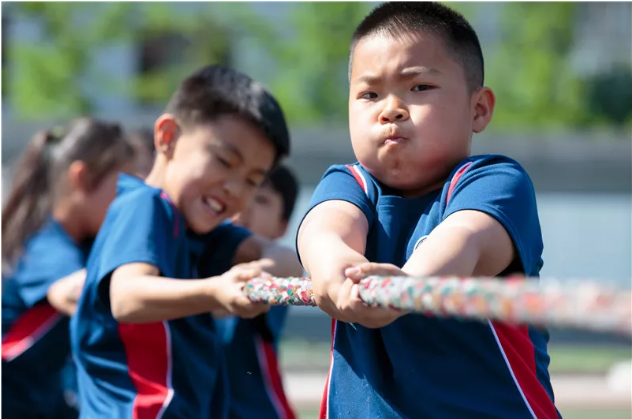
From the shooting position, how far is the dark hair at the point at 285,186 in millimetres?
3857

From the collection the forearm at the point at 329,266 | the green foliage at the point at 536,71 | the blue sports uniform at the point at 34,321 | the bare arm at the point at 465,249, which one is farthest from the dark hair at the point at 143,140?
the green foliage at the point at 536,71

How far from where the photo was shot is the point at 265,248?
269 cm

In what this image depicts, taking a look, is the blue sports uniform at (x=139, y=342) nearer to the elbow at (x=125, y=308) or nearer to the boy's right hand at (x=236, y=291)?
the elbow at (x=125, y=308)

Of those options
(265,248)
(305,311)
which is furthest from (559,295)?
(305,311)

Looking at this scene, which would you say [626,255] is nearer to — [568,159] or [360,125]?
[568,159]

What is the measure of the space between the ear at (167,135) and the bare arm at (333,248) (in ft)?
3.33

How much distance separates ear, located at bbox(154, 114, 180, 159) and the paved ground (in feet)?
15.0

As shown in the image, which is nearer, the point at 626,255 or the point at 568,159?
the point at 626,255

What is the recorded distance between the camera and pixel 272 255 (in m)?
2.58

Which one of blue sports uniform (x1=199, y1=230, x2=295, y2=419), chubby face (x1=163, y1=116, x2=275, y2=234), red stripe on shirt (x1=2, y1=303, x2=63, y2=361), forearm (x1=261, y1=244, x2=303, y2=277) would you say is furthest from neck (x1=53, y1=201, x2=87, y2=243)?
forearm (x1=261, y1=244, x2=303, y2=277)

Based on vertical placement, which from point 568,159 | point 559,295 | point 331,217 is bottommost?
point 559,295

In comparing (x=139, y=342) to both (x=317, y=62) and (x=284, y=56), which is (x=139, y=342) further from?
(x=284, y=56)

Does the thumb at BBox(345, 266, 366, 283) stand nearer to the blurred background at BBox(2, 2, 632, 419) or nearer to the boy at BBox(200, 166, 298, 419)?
the boy at BBox(200, 166, 298, 419)

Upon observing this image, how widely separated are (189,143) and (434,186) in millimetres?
1031
